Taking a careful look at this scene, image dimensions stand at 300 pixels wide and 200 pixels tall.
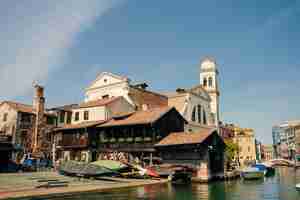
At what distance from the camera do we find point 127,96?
55594 millimetres

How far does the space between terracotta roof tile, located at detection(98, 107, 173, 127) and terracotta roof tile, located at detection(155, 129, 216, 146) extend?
9.97 feet

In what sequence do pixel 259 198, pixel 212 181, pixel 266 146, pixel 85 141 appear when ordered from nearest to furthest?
pixel 259 198
pixel 212 181
pixel 85 141
pixel 266 146

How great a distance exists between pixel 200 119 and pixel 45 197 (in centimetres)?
4234

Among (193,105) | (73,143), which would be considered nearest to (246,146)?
(193,105)

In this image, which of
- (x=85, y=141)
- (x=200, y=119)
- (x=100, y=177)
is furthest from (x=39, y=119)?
(x=200, y=119)

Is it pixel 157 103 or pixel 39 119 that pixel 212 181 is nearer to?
pixel 157 103

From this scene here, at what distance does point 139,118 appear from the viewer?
140ft

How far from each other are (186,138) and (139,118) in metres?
8.06

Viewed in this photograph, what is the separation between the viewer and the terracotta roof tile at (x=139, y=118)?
40562 millimetres

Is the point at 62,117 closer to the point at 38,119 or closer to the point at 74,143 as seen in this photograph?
the point at 38,119

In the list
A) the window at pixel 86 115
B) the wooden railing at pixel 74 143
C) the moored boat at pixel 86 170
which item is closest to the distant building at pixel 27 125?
the wooden railing at pixel 74 143

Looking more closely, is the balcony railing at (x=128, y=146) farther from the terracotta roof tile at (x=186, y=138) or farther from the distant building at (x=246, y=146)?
the distant building at (x=246, y=146)

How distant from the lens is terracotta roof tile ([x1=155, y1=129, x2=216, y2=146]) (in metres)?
36.1

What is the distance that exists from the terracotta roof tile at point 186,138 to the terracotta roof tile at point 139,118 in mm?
3037
